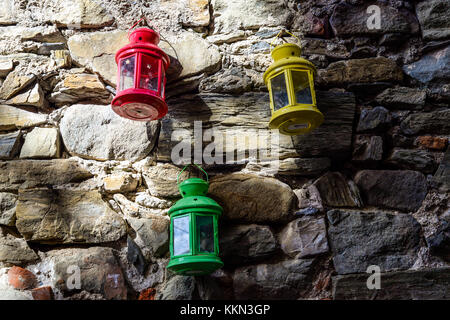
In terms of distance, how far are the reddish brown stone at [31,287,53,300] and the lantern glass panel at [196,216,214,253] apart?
0.69 meters

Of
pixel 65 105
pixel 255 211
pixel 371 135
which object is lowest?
pixel 255 211

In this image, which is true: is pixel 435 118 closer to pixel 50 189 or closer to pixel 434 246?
pixel 434 246

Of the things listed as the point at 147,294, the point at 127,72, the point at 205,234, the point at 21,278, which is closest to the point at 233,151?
the point at 205,234

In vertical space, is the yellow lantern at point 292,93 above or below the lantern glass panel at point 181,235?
above

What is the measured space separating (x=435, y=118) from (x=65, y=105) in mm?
1869

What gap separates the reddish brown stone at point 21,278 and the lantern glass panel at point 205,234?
766 millimetres

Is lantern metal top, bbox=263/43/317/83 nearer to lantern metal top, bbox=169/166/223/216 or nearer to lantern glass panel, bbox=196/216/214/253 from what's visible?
lantern metal top, bbox=169/166/223/216

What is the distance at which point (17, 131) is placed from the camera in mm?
1900

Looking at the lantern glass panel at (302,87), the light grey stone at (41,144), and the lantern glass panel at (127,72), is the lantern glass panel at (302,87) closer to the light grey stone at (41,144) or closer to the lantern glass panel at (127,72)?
the lantern glass panel at (127,72)

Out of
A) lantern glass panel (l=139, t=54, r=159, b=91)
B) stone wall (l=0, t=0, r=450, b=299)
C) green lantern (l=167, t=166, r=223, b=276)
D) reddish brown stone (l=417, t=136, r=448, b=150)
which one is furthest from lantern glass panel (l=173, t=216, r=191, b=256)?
reddish brown stone (l=417, t=136, r=448, b=150)

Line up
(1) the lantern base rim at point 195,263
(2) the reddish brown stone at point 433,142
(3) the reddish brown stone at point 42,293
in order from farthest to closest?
(2) the reddish brown stone at point 433,142
(3) the reddish brown stone at point 42,293
(1) the lantern base rim at point 195,263

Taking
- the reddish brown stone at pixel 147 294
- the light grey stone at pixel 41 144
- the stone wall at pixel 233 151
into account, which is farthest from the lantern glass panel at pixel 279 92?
the light grey stone at pixel 41 144

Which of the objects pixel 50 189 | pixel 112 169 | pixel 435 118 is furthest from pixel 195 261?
pixel 435 118

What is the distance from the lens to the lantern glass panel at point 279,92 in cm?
164
